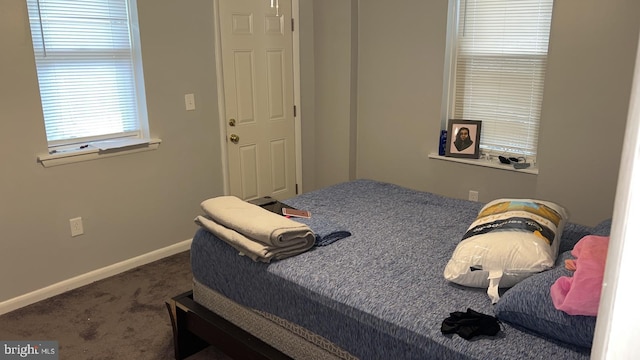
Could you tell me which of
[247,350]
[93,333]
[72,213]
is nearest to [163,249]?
[72,213]

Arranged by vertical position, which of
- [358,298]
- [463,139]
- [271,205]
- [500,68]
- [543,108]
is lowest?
[358,298]

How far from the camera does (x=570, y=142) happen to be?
120 inches

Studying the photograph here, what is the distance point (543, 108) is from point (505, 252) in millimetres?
1678

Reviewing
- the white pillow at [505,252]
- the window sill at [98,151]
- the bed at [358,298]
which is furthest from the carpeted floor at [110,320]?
the white pillow at [505,252]

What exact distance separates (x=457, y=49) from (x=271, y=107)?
A: 5.20ft

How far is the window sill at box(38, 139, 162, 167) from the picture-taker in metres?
3.03

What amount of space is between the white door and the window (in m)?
1.38

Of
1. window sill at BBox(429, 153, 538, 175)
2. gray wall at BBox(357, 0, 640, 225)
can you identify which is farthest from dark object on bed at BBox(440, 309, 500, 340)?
window sill at BBox(429, 153, 538, 175)

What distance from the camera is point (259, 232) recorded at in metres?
2.10

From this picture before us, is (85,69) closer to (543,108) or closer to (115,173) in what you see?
(115,173)

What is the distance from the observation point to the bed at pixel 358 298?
1.57 meters

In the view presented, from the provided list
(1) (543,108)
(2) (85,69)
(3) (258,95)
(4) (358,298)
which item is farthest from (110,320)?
(1) (543,108)

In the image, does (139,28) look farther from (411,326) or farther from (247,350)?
(411,326)

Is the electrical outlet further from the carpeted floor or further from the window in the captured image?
the window
